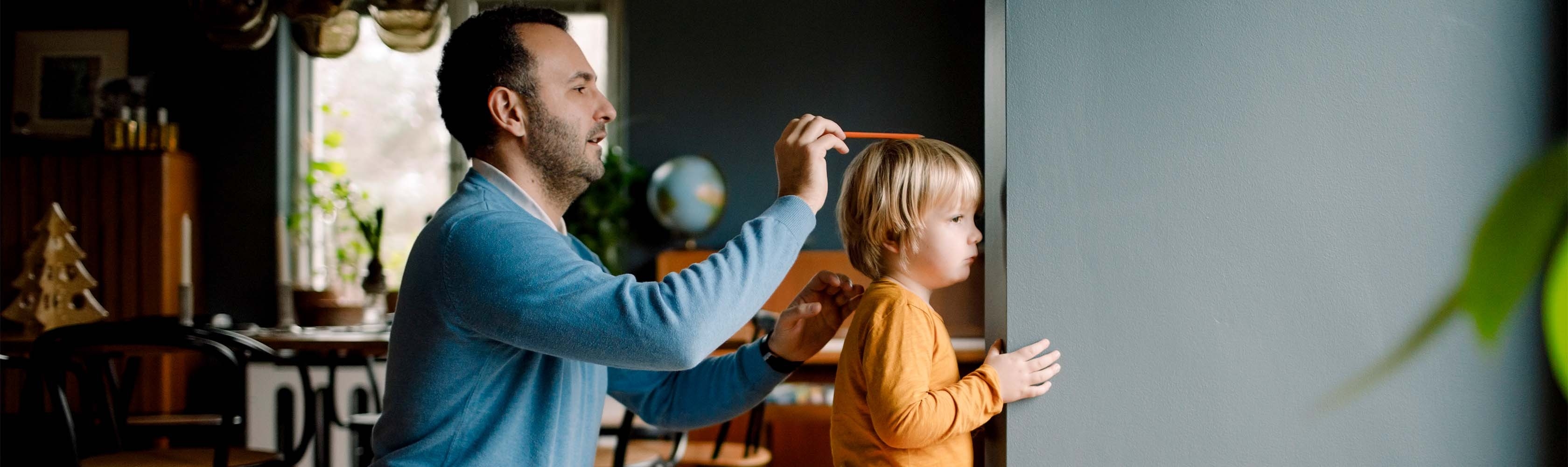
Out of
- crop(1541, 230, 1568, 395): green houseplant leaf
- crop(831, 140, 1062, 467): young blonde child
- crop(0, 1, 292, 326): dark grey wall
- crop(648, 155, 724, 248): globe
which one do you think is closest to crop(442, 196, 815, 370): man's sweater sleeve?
crop(831, 140, 1062, 467): young blonde child

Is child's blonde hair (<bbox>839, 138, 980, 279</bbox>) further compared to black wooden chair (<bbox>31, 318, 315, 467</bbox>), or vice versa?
black wooden chair (<bbox>31, 318, 315, 467</bbox>)

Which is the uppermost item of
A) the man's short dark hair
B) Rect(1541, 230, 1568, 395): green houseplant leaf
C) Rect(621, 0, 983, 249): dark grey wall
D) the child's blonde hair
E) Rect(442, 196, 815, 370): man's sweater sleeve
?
Rect(621, 0, 983, 249): dark grey wall

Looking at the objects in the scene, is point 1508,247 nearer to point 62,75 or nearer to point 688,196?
point 688,196

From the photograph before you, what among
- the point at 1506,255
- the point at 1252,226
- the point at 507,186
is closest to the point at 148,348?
the point at 507,186

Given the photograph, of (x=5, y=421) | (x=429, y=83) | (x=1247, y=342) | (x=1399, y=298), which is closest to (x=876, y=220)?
(x=1247, y=342)

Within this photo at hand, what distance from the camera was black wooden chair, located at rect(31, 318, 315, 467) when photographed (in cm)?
215

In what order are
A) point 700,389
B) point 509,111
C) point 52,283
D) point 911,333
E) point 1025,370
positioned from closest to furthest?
point 1025,370
point 911,333
point 509,111
point 700,389
point 52,283

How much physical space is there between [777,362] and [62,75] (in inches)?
192

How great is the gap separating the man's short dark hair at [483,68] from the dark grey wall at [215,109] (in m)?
4.04

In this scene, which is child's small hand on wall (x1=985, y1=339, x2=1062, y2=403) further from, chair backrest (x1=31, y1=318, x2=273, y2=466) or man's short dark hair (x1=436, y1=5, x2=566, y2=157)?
chair backrest (x1=31, y1=318, x2=273, y2=466)

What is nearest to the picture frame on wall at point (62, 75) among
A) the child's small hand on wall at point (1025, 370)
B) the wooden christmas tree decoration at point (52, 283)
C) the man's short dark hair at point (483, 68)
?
the wooden christmas tree decoration at point (52, 283)

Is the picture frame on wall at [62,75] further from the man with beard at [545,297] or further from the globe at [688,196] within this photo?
the man with beard at [545,297]

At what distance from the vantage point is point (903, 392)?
1.03 metres

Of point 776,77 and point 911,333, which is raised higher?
point 776,77
